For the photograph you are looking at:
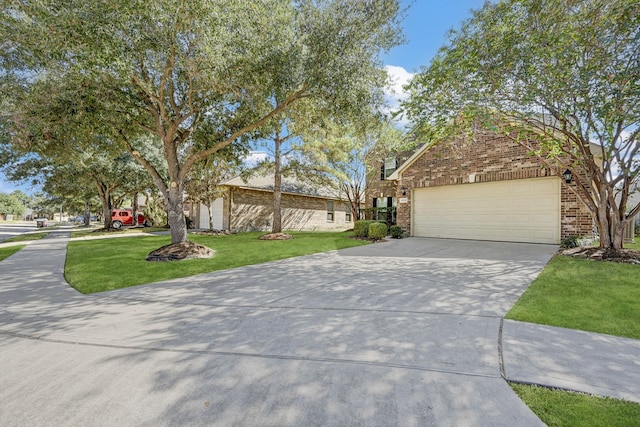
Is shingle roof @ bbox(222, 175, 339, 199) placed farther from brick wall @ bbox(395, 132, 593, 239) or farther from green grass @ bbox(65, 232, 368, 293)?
green grass @ bbox(65, 232, 368, 293)

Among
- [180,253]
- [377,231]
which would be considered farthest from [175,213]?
[377,231]

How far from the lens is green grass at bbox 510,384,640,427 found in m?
1.95

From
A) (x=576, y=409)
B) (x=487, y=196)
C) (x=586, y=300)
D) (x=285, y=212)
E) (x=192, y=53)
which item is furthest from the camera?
(x=285, y=212)

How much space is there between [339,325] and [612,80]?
6.85m

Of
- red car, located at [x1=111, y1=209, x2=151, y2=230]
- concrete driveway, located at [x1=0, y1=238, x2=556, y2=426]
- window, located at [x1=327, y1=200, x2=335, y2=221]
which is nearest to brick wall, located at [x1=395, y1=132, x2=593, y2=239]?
concrete driveway, located at [x1=0, y1=238, x2=556, y2=426]

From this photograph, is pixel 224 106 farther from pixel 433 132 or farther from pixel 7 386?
pixel 7 386

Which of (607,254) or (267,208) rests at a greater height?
(267,208)

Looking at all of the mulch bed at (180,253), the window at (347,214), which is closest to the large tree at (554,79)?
the mulch bed at (180,253)

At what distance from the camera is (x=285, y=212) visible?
21.7m

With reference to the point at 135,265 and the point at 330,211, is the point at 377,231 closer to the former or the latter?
the point at 135,265

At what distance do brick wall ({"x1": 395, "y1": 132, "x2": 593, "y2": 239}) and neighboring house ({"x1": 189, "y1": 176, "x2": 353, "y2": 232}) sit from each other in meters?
8.01

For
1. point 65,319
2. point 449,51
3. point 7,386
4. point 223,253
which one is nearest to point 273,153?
point 223,253

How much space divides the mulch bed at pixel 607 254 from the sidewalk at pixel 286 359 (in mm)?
4900

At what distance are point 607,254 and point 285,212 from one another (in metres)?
17.3
